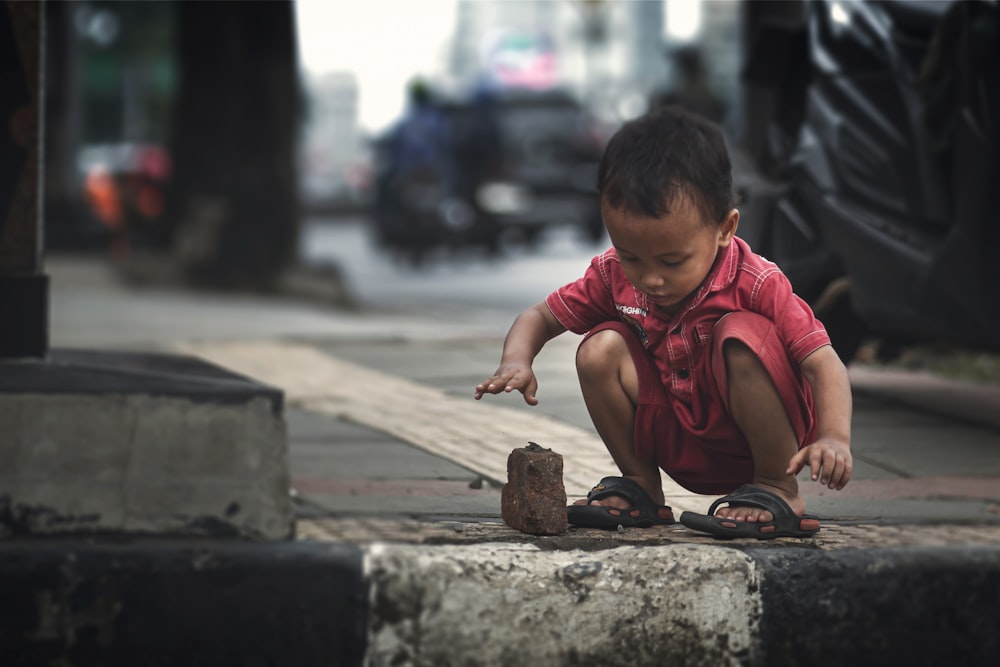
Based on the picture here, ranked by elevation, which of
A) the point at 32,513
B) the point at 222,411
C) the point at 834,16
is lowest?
the point at 32,513

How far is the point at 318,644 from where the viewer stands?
8.89 ft

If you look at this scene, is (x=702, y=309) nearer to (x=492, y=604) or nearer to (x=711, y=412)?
(x=711, y=412)

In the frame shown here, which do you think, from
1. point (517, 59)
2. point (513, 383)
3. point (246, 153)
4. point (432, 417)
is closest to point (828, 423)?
point (513, 383)

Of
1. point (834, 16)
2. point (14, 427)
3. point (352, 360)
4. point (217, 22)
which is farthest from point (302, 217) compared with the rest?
point (14, 427)

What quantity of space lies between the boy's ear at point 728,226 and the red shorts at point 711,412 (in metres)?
0.14

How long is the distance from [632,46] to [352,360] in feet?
303

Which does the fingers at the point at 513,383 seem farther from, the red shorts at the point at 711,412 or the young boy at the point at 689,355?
the red shorts at the point at 711,412

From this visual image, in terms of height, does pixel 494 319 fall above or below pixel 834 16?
below

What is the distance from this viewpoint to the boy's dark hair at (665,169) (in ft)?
8.96

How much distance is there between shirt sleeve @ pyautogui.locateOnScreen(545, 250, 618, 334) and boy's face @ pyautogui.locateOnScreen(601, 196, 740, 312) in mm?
224

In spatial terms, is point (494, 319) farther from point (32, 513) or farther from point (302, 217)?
point (32, 513)

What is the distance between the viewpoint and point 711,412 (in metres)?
2.98

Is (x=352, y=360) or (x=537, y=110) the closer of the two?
(x=352, y=360)

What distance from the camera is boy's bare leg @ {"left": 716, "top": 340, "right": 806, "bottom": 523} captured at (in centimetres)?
289
